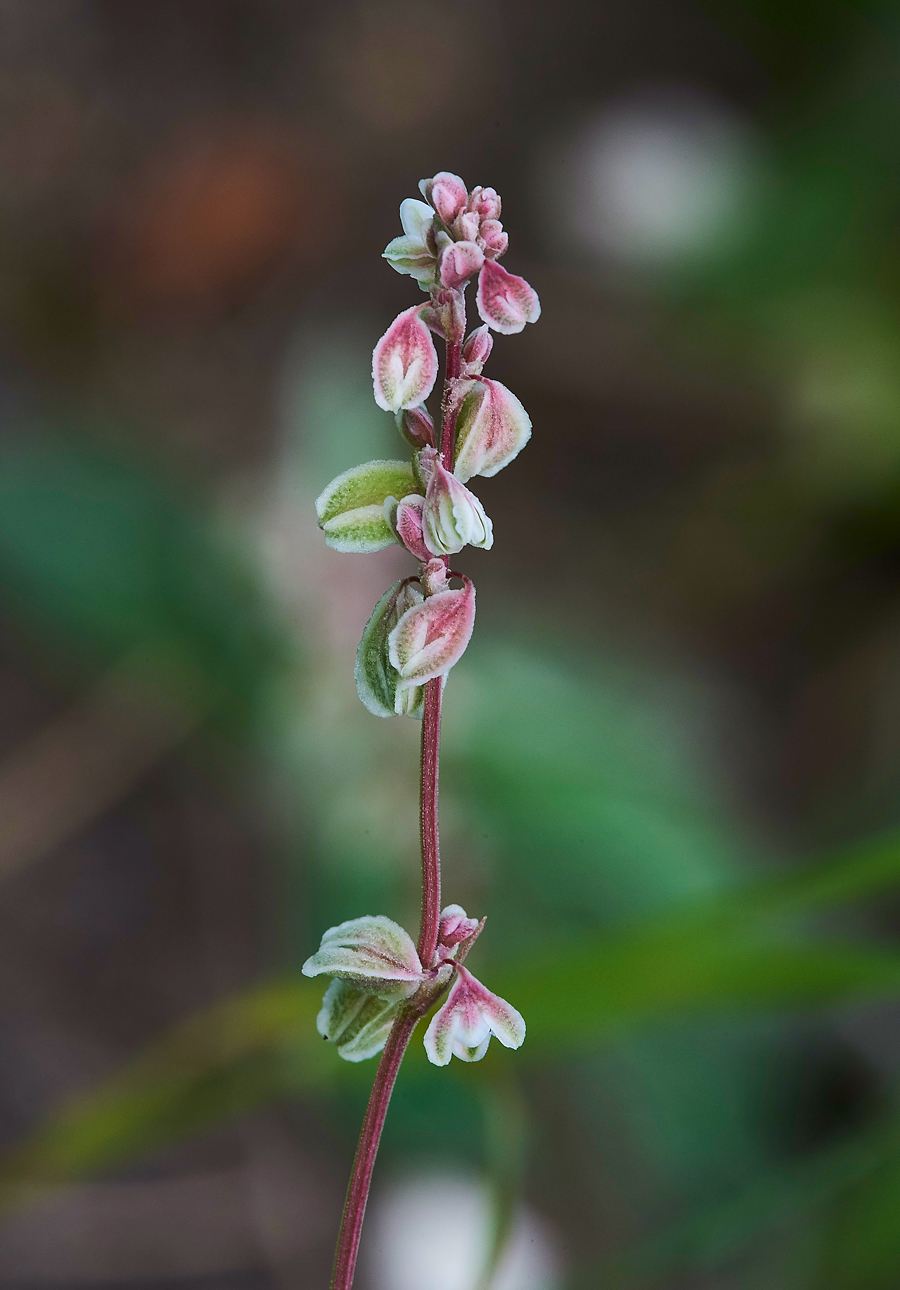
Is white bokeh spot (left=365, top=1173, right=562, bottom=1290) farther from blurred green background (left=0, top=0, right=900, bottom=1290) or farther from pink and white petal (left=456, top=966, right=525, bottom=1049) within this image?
pink and white petal (left=456, top=966, right=525, bottom=1049)

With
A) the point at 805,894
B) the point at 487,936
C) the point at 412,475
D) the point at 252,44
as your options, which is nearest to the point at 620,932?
the point at 805,894

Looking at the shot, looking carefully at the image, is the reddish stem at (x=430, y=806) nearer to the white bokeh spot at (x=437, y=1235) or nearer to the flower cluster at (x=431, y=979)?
the flower cluster at (x=431, y=979)

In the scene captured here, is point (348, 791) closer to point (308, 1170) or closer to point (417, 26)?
point (308, 1170)

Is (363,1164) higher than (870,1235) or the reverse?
the reverse

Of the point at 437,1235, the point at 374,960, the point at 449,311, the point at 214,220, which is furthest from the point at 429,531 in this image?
the point at 214,220

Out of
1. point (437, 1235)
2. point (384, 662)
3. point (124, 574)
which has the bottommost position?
point (384, 662)

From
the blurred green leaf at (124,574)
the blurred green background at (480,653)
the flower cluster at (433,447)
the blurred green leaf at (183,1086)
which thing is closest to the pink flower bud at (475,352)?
the flower cluster at (433,447)

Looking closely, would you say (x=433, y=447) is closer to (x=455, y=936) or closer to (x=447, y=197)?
(x=447, y=197)
